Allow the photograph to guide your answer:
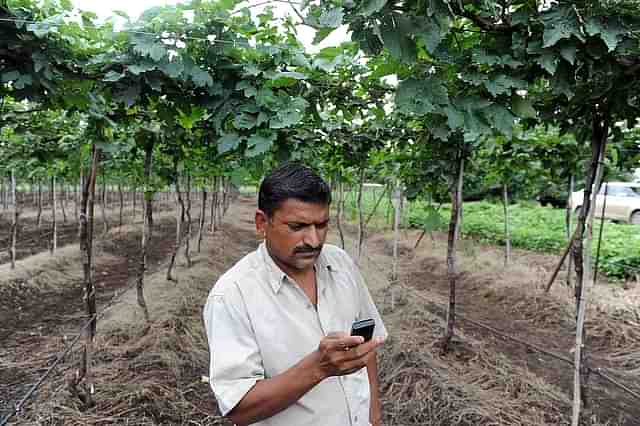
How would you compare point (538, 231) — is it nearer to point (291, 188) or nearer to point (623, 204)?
point (623, 204)

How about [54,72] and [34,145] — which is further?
[34,145]

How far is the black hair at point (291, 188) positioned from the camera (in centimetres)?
125

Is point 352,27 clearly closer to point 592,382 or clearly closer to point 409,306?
point 592,382

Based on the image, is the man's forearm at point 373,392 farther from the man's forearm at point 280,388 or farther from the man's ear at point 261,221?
the man's ear at point 261,221

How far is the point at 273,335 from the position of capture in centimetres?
118

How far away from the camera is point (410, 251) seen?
11.2 metres

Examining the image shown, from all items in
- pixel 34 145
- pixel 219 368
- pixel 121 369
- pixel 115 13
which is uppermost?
pixel 115 13

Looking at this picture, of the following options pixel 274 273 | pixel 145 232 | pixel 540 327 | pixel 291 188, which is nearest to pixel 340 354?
pixel 274 273

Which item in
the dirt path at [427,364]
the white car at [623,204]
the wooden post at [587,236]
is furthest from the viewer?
the white car at [623,204]

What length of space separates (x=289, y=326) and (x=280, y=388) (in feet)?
0.58

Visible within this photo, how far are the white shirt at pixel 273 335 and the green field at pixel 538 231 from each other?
9.43ft

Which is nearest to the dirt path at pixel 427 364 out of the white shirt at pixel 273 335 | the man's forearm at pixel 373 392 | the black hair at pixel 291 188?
the man's forearm at pixel 373 392

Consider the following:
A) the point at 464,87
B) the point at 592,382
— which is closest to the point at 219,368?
the point at 464,87

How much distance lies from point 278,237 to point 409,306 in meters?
5.24
